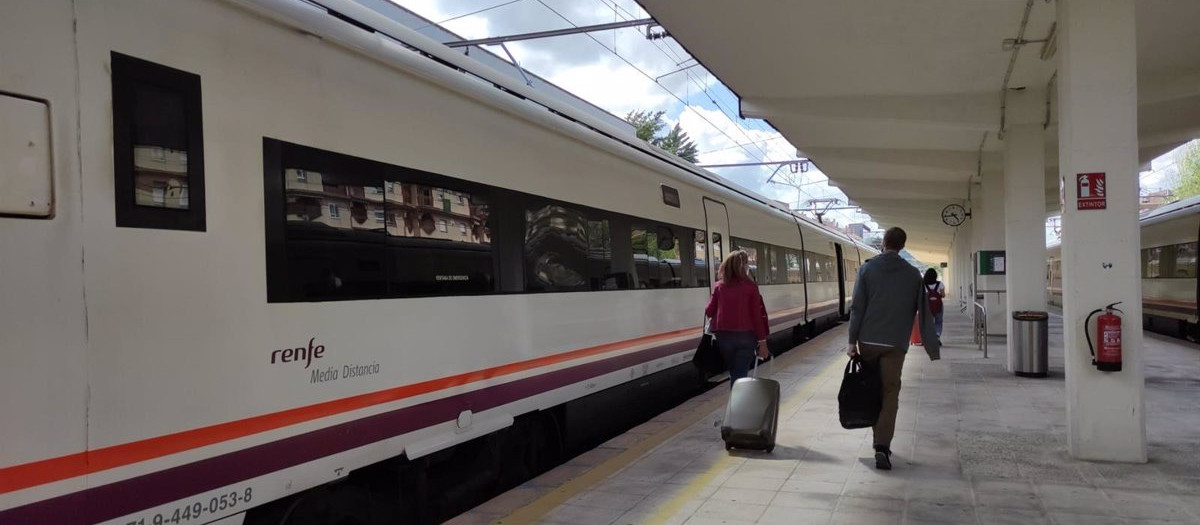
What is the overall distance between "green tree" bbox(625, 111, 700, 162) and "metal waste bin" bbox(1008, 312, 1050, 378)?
119ft

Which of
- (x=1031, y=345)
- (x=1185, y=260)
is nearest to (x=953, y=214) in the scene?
(x=1185, y=260)

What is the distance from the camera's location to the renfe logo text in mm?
3183

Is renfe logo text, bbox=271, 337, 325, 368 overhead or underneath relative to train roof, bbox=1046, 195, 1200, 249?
underneath

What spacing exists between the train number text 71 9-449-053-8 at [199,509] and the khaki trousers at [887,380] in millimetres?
4000

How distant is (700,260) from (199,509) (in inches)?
279

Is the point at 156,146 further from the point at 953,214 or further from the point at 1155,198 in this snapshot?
the point at 1155,198

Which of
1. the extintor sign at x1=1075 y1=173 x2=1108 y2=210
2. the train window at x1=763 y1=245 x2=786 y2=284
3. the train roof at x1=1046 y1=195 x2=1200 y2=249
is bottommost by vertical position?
the train window at x1=763 y1=245 x2=786 y2=284

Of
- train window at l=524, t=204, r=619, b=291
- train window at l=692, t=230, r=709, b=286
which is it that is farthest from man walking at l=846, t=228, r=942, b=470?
train window at l=692, t=230, r=709, b=286

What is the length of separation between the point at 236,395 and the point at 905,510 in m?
3.59

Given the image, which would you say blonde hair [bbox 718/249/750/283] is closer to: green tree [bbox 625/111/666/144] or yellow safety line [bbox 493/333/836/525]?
yellow safety line [bbox 493/333/836/525]

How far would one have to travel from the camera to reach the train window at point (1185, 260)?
49.0 feet

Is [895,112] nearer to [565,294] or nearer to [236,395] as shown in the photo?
[565,294]

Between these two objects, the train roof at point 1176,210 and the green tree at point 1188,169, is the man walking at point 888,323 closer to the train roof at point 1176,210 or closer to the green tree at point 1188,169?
the train roof at point 1176,210

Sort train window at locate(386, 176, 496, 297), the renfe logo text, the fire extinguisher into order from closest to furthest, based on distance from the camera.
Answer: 1. the renfe logo text
2. train window at locate(386, 176, 496, 297)
3. the fire extinguisher
